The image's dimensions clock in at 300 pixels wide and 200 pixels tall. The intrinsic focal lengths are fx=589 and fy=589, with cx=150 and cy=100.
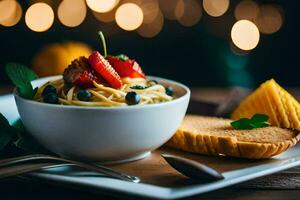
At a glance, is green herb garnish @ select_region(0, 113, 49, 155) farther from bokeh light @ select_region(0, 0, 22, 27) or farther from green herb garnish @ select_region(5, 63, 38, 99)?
bokeh light @ select_region(0, 0, 22, 27)

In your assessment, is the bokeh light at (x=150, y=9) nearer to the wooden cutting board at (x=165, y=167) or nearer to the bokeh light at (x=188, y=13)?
the bokeh light at (x=188, y=13)

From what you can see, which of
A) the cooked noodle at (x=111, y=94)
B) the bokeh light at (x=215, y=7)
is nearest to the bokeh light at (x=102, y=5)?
the bokeh light at (x=215, y=7)

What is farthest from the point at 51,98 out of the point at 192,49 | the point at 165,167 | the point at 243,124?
the point at 192,49

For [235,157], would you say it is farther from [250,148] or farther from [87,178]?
[87,178]

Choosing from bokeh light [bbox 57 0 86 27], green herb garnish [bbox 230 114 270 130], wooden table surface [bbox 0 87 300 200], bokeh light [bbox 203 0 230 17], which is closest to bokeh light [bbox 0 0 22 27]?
bokeh light [bbox 57 0 86 27]

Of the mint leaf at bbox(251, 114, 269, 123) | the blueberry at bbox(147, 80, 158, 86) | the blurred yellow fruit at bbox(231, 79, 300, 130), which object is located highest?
the blurred yellow fruit at bbox(231, 79, 300, 130)

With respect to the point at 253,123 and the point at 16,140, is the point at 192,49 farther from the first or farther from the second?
the point at 16,140

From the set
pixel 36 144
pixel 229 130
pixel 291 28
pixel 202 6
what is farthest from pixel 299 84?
pixel 36 144
